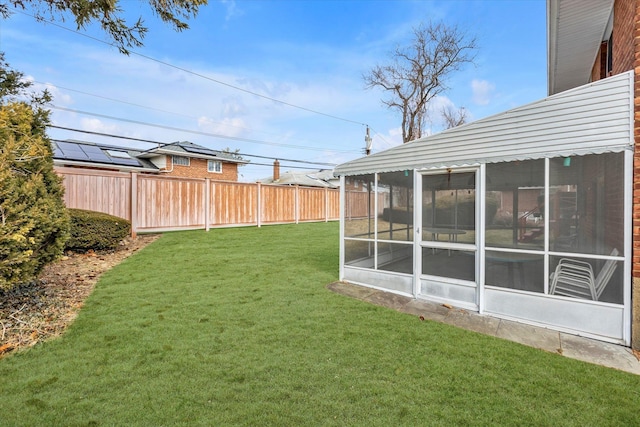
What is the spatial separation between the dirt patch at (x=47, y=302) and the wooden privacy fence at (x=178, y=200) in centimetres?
229

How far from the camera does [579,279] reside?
3838 mm

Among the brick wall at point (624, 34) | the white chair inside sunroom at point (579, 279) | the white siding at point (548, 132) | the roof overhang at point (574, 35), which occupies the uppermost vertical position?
the roof overhang at point (574, 35)

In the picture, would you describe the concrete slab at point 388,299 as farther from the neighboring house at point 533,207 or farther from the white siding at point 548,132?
the white siding at point 548,132

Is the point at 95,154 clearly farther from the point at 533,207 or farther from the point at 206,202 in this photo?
the point at 533,207

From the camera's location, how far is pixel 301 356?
3252 millimetres

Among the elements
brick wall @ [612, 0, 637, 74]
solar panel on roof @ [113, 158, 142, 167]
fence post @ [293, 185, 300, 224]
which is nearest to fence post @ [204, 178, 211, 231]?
fence post @ [293, 185, 300, 224]

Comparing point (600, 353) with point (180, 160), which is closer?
point (600, 353)

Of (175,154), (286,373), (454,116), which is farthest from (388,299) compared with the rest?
(454,116)

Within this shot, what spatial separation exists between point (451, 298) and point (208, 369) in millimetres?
3626

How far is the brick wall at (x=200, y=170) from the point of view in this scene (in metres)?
23.1

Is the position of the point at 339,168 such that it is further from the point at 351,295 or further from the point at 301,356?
the point at 301,356

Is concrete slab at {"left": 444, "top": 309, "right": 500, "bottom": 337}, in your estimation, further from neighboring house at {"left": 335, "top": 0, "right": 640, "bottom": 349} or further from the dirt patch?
the dirt patch

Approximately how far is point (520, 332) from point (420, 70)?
78.1ft

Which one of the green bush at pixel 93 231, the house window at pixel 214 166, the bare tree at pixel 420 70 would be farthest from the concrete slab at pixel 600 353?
the house window at pixel 214 166
